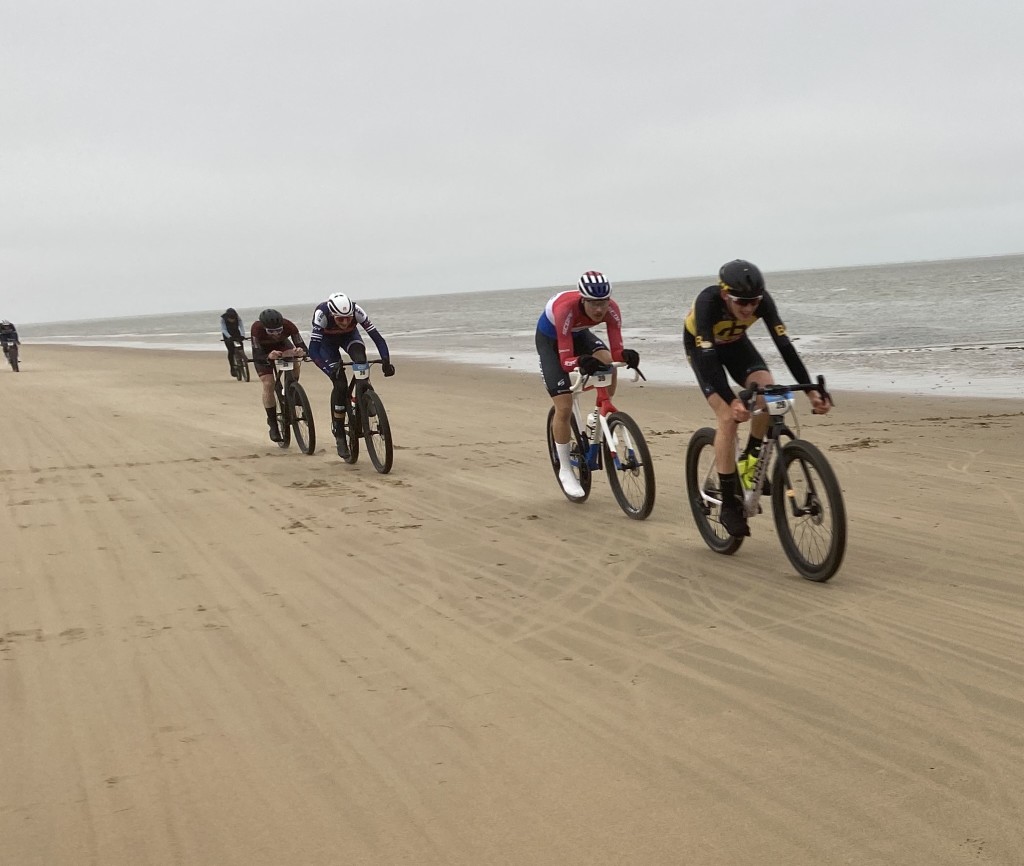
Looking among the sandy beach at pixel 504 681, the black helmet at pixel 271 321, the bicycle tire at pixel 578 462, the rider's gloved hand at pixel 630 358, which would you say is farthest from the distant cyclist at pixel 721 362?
the black helmet at pixel 271 321

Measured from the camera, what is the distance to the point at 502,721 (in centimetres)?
392

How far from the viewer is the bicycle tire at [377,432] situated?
32.6 ft

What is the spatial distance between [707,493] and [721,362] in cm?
83

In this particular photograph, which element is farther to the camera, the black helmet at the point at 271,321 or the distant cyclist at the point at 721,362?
the black helmet at the point at 271,321

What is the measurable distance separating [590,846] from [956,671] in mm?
1989

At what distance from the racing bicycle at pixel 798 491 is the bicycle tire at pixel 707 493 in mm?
186

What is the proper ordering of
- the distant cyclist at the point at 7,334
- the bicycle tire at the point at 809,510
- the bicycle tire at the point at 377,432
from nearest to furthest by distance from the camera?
1. the bicycle tire at the point at 809,510
2. the bicycle tire at the point at 377,432
3. the distant cyclist at the point at 7,334

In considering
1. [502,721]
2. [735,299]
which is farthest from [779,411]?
[502,721]

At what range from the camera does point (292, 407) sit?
463 inches

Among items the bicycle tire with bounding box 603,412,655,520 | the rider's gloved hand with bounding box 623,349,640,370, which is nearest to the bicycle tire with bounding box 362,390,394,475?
the bicycle tire with bounding box 603,412,655,520

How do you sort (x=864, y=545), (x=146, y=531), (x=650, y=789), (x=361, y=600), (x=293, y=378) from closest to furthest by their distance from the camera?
(x=650, y=789) → (x=361, y=600) → (x=864, y=545) → (x=146, y=531) → (x=293, y=378)

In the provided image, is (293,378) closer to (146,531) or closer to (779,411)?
(146,531)

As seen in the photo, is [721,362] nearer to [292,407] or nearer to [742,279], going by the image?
[742,279]

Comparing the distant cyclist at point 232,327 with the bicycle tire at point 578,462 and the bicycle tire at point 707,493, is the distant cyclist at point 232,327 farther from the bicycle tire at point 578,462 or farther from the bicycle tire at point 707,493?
the bicycle tire at point 707,493
